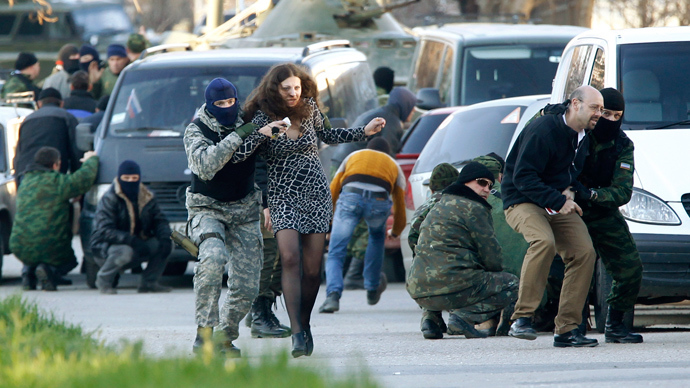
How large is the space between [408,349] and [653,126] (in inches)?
85.9

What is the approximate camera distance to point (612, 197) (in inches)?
271

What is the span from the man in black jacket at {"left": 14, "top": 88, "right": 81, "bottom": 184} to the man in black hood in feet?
23.5

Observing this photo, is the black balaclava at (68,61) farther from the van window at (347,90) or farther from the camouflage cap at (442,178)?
the camouflage cap at (442,178)

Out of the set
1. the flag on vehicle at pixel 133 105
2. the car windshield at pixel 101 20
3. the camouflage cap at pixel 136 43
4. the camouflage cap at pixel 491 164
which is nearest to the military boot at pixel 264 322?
the camouflage cap at pixel 491 164

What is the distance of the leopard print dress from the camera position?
22.6ft

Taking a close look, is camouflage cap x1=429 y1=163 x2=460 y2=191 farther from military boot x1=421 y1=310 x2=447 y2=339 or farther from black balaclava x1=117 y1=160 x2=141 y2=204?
black balaclava x1=117 y1=160 x2=141 y2=204

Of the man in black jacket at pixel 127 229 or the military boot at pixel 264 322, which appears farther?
the man in black jacket at pixel 127 229

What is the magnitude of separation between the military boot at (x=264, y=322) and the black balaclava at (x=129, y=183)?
3.34m

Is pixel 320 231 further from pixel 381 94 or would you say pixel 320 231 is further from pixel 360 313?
pixel 381 94

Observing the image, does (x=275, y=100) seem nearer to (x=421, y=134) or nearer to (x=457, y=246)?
(x=457, y=246)

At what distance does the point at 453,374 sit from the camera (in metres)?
6.07

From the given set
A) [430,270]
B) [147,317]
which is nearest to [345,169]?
[147,317]

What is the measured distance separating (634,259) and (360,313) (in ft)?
11.2

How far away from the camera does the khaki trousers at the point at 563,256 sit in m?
6.96
